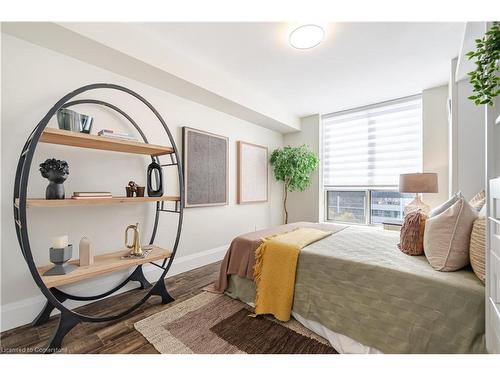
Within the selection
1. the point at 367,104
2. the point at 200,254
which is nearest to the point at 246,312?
the point at 200,254

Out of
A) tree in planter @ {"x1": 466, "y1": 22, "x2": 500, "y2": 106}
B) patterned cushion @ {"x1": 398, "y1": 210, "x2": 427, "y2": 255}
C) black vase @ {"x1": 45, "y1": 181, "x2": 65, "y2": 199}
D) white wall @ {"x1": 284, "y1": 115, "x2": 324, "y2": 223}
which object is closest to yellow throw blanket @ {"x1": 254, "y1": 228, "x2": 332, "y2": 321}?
patterned cushion @ {"x1": 398, "y1": 210, "x2": 427, "y2": 255}

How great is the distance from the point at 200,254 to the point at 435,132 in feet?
12.0

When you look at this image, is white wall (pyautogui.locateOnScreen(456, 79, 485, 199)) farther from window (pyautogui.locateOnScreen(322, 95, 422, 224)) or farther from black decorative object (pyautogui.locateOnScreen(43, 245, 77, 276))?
black decorative object (pyautogui.locateOnScreen(43, 245, 77, 276))

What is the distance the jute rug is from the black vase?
1.12m

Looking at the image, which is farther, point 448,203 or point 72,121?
point 72,121

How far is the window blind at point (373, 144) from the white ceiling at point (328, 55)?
1.21ft

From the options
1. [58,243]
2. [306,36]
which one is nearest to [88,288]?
[58,243]

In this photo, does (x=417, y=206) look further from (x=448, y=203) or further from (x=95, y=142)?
(x=95, y=142)

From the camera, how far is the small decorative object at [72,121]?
161 centimetres

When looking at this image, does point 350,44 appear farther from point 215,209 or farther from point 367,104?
point 215,209

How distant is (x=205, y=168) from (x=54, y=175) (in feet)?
5.41

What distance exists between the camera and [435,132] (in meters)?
3.07

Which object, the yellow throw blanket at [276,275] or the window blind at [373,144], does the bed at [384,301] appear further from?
the window blind at [373,144]

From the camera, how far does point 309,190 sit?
4246 millimetres
